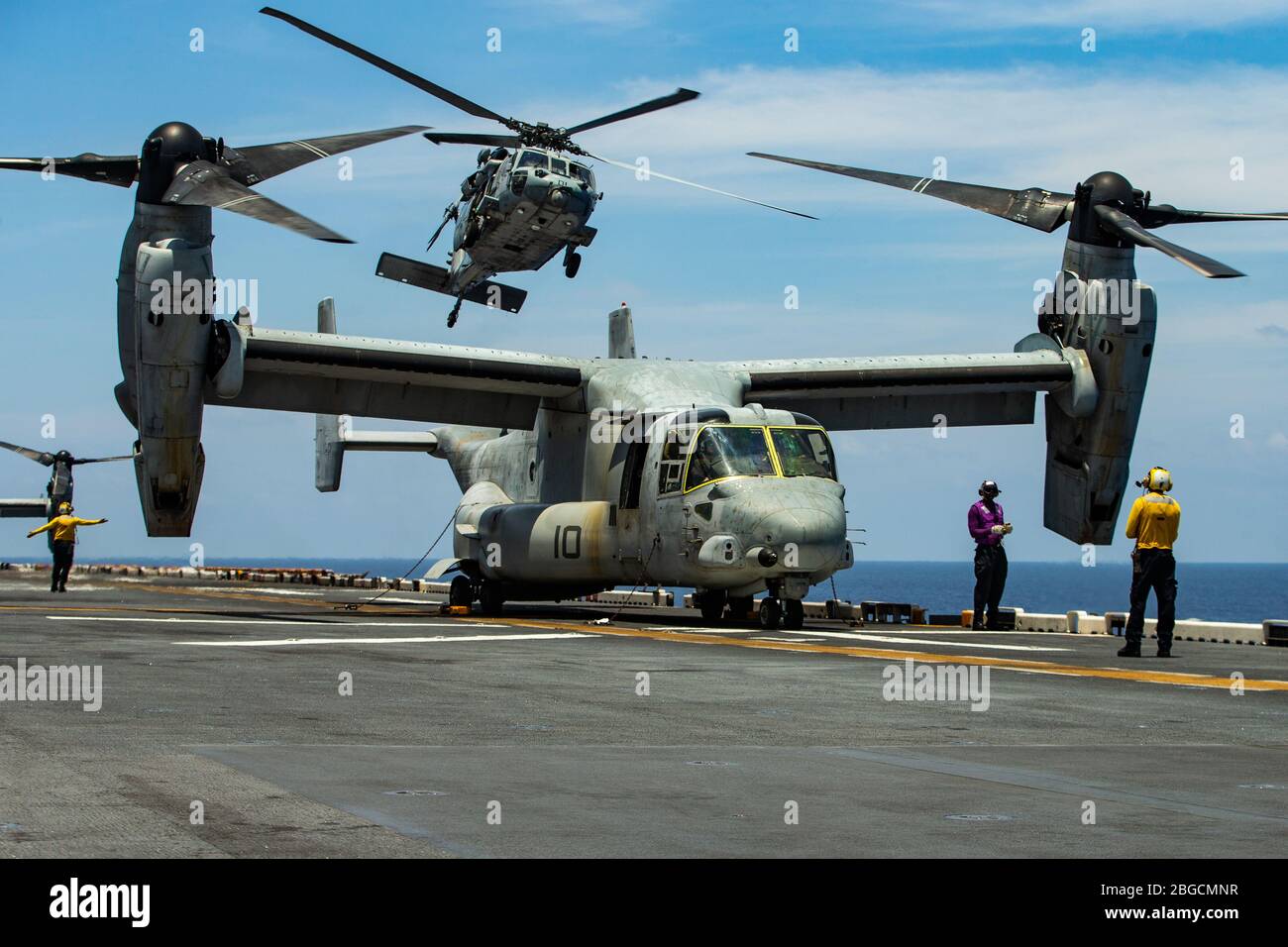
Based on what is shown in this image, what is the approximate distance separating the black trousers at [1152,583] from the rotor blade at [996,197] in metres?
10.9

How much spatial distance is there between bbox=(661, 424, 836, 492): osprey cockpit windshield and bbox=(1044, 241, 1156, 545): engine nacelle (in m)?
5.93

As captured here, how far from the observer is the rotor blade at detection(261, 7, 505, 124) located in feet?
90.1

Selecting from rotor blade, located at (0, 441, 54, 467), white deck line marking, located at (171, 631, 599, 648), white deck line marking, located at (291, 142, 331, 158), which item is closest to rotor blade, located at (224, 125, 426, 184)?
white deck line marking, located at (291, 142, 331, 158)

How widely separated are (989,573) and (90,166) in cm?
1541

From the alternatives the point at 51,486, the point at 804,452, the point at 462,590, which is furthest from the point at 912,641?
the point at 51,486

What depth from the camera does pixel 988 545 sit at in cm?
2414

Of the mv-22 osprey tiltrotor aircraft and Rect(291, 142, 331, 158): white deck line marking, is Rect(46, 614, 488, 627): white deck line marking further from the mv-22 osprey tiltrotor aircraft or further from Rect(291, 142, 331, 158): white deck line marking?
Rect(291, 142, 331, 158): white deck line marking

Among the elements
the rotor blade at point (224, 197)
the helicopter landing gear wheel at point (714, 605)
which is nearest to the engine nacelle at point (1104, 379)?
the helicopter landing gear wheel at point (714, 605)

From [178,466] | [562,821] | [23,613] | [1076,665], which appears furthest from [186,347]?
[562,821]

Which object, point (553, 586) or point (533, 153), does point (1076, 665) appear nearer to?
point (553, 586)

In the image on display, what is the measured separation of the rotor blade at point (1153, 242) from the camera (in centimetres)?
2141
